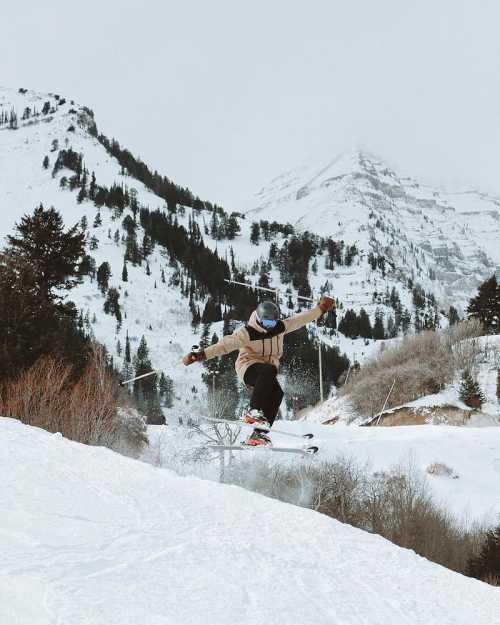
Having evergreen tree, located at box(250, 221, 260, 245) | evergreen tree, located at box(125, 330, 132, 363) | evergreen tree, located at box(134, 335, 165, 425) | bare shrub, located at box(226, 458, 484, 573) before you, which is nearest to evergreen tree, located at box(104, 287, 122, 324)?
evergreen tree, located at box(125, 330, 132, 363)

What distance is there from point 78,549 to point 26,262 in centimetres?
2279

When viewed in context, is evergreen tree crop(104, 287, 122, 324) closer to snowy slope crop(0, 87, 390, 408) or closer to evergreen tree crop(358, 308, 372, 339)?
snowy slope crop(0, 87, 390, 408)

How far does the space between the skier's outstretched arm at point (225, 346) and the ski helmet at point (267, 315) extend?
1.02ft

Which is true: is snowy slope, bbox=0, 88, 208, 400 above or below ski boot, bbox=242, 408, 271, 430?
above

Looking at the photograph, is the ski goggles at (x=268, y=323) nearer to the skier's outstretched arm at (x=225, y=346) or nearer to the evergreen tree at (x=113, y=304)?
the skier's outstretched arm at (x=225, y=346)

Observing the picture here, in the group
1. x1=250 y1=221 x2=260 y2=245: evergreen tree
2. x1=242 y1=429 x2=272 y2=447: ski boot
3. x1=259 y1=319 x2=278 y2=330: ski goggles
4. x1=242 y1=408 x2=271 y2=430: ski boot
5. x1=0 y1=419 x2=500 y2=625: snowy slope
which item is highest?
x1=250 y1=221 x2=260 y2=245: evergreen tree

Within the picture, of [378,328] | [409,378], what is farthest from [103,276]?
[409,378]

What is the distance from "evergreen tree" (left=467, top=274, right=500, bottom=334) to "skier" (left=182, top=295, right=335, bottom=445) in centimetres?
5520

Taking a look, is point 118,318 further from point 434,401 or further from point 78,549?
point 78,549

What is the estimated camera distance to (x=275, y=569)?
3801 millimetres

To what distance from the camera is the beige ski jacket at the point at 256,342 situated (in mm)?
7230

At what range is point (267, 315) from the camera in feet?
23.1

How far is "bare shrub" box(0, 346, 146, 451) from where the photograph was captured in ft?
62.4

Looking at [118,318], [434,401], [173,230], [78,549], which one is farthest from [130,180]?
[78,549]
